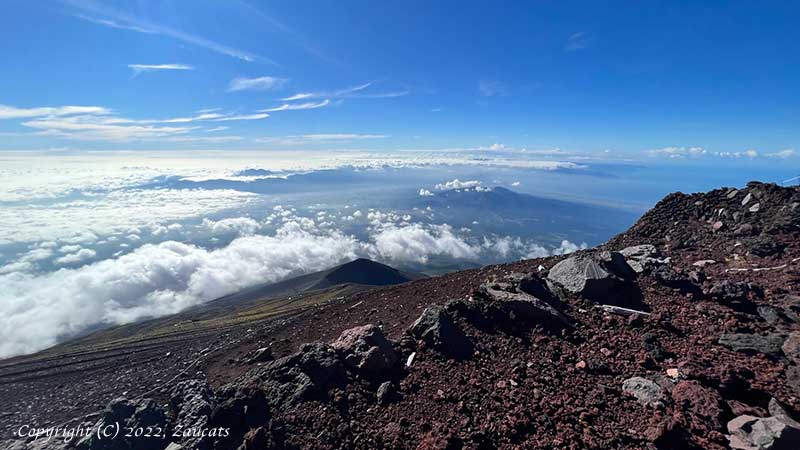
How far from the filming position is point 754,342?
7332mm

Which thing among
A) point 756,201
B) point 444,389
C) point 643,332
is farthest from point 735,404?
point 756,201

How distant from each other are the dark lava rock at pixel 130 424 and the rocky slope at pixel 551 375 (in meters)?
0.04

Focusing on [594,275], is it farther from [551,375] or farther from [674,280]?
[551,375]

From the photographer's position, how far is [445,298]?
41.0ft

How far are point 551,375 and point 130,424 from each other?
9.88 metres

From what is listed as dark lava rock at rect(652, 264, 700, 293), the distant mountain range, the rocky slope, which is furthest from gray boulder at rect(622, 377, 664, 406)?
the distant mountain range

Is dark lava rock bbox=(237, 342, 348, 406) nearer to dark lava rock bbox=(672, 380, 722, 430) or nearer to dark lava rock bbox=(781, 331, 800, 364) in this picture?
dark lava rock bbox=(672, 380, 722, 430)

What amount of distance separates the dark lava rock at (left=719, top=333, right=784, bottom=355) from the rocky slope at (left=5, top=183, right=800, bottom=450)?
3 cm

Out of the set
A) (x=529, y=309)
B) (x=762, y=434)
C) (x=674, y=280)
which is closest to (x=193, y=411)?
(x=529, y=309)

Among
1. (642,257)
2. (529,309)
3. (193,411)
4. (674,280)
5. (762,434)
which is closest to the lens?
(762,434)

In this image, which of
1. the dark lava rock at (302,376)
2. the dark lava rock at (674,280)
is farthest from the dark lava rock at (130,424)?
the dark lava rock at (674,280)

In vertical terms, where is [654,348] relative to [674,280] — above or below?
below

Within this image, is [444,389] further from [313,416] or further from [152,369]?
[152,369]

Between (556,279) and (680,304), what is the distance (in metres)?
3.21
